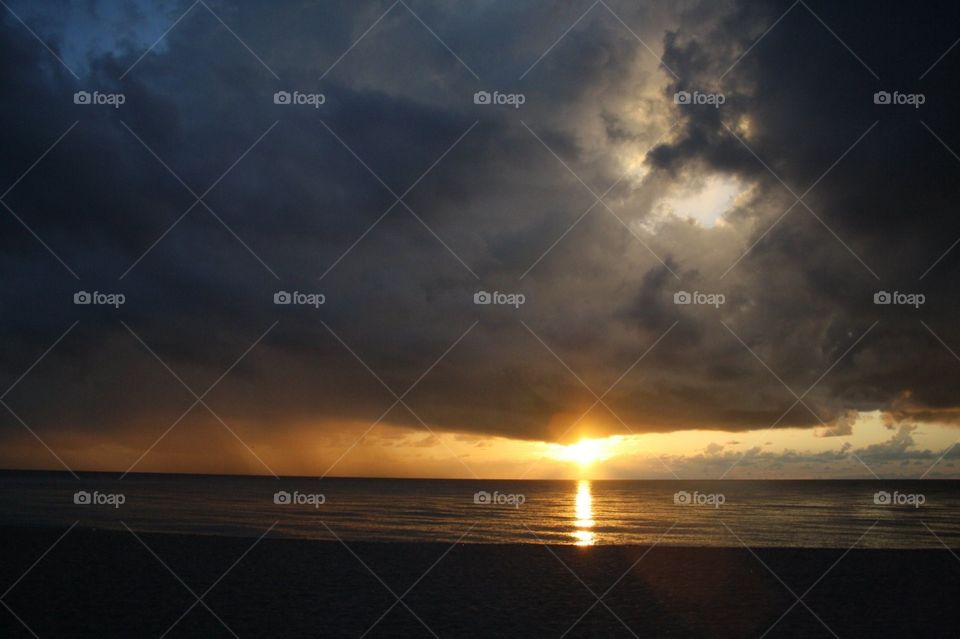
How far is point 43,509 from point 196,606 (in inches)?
1713

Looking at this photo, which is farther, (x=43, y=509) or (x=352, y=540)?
(x=43, y=509)

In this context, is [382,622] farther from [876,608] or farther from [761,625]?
[876,608]

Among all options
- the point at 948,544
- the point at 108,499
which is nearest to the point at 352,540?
the point at 948,544

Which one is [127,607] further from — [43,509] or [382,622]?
[43,509]

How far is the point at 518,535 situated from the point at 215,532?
51.1 ft

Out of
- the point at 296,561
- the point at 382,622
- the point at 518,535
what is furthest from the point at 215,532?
the point at 382,622

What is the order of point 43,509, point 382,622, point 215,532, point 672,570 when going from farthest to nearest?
point 43,509
point 215,532
point 672,570
point 382,622

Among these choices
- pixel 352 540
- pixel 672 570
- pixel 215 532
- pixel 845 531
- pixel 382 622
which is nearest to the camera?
pixel 382 622

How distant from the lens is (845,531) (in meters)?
39.4

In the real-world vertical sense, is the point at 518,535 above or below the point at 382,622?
above

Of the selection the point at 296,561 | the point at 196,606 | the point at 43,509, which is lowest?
the point at 196,606

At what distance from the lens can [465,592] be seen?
18453 mm

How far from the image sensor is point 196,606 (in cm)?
1595

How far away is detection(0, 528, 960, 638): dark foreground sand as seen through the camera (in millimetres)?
14641
